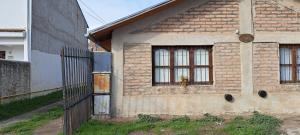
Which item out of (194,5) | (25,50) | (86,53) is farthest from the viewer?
(25,50)

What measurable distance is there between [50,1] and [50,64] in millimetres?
3734

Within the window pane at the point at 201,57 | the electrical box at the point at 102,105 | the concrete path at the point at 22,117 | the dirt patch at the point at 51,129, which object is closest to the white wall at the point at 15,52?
the concrete path at the point at 22,117

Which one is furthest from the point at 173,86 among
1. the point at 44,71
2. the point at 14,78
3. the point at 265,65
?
the point at 44,71

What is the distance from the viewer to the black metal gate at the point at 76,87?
29.9ft

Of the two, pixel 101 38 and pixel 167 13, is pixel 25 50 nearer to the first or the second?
pixel 101 38

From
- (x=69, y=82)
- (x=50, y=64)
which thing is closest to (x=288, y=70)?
(x=69, y=82)

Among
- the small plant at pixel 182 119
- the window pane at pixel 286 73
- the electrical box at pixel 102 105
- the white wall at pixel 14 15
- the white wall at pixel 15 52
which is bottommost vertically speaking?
the small plant at pixel 182 119

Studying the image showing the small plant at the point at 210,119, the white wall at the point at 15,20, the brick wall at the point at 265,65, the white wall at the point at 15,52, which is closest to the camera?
the small plant at the point at 210,119

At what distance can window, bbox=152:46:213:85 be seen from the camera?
42.3 ft

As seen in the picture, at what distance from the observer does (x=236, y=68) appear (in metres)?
12.8

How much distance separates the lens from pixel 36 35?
2089 cm

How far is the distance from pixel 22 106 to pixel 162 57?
7263mm

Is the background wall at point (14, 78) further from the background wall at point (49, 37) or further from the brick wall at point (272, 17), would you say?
the brick wall at point (272, 17)

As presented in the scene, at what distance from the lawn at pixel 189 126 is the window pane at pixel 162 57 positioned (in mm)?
1794
